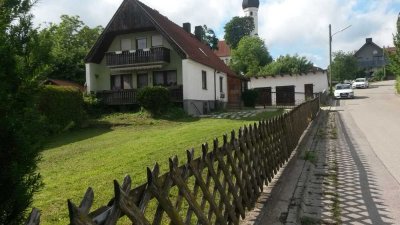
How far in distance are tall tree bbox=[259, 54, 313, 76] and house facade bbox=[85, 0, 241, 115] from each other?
1144 inches

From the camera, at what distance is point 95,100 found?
27.1 meters

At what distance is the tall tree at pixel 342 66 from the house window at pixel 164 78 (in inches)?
2072

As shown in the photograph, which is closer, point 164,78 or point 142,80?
point 164,78

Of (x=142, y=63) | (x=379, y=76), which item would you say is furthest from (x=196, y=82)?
(x=379, y=76)

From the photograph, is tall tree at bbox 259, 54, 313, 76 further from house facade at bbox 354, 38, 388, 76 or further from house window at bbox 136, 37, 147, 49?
house facade at bbox 354, 38, 388, 76

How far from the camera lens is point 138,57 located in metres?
28.0

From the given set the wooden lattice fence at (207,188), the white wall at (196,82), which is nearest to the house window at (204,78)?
the white wall at (196,82)

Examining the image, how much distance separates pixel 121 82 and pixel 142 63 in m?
3.06

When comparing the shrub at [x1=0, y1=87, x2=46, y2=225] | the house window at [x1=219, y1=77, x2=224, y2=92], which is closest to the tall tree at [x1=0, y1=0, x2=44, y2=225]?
the shrub at [x1=0, y1=87, x2=46, y2=225]

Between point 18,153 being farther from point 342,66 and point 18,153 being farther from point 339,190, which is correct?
point 342,66

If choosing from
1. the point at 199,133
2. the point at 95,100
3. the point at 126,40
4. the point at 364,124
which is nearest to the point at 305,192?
the point at 199,133

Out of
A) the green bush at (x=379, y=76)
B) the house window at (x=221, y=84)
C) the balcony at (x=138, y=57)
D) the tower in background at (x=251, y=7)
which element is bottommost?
the house window at (x=221, y=84)

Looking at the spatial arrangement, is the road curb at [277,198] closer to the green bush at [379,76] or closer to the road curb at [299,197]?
the road curb at [299,197]

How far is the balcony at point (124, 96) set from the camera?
26.9 m
